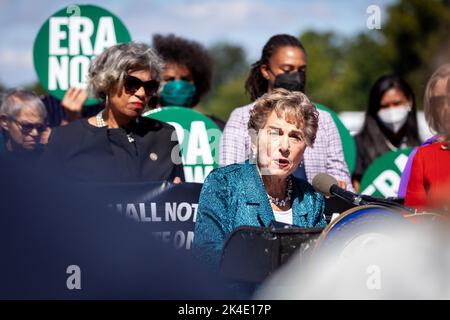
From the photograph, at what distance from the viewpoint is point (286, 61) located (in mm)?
5719

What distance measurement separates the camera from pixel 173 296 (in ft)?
7.81

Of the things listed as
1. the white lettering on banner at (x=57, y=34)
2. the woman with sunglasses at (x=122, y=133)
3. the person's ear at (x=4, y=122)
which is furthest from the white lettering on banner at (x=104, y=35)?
the woman with sunglasses at (x=122, y=133)

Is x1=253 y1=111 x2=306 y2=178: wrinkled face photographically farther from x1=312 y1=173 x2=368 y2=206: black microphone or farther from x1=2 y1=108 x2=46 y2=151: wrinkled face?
x1=2 y1=108 x2=46 y2=151: wrinkled face

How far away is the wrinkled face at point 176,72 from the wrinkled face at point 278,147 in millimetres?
3479

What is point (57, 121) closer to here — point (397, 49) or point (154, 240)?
point (154, 240)

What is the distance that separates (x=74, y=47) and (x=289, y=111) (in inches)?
134

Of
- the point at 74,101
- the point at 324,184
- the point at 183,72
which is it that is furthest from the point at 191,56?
the point at 324,184

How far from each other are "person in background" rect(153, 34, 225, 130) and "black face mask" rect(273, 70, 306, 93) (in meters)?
1.18

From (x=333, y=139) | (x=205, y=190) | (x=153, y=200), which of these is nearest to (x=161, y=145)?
(x=153, y=200)

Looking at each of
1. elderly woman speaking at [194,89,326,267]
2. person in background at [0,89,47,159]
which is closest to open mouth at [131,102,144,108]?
person in background at [0,89,47,159]

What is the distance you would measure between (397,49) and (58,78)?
48.8m

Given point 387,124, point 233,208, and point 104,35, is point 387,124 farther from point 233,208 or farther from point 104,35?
point 233,208

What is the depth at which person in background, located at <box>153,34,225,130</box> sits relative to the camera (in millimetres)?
6898
